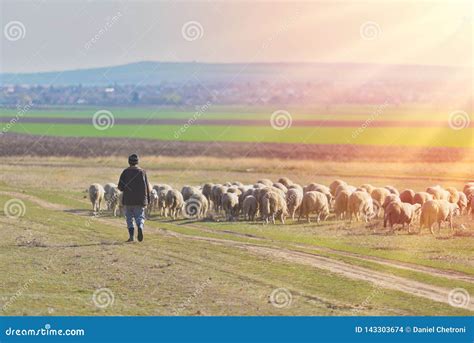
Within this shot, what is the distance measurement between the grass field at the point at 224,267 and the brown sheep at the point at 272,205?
0.76 m

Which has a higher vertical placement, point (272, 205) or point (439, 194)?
point (439, 194)

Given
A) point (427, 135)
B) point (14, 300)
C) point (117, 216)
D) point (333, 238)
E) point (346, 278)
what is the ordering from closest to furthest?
1. point (14, 300)
2. point (346, 278)
3. point (333, 238)
4. point (117, 216)
5. point (427, 135)

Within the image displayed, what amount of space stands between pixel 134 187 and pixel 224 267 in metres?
3.20

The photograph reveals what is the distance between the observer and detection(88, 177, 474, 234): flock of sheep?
2903 centimetres

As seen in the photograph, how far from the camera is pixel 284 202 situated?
29.3 metres

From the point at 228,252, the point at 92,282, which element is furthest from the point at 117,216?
the point at 92,282

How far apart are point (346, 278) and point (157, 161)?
43632 millimetres

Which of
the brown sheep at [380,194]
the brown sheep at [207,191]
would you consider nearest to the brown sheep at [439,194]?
the brown sheep at [380,194]

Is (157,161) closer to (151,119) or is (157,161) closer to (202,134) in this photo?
(202,134)

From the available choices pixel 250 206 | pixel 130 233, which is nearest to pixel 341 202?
pixel 250 206

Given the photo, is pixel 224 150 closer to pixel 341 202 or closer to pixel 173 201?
pixel 173 201

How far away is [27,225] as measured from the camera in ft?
83.8

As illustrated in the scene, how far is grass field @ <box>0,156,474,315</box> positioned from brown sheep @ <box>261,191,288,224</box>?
2.48 feet

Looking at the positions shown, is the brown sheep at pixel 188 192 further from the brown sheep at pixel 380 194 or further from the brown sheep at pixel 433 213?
the brown sheep at pixel 433 213
